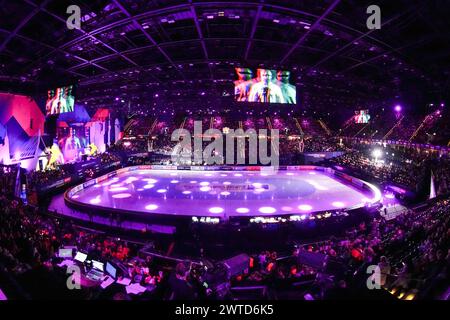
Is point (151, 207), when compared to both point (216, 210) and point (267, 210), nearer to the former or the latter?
point (216, 210)

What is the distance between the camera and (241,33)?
980cm

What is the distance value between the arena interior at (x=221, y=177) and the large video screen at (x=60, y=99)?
0.08 metres

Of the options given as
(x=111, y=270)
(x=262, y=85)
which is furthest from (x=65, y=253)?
(x=262, y=85)

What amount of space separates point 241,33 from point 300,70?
5.34m

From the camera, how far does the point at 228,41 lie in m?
10.5

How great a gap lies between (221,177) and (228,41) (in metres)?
15.3

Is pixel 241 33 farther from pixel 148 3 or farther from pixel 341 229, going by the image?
pixel 341 229

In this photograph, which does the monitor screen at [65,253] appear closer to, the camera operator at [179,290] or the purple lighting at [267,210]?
the camera operator at [179,290]

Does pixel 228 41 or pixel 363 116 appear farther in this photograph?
pixel 363 116

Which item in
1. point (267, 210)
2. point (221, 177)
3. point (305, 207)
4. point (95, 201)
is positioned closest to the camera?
point (267, 210)

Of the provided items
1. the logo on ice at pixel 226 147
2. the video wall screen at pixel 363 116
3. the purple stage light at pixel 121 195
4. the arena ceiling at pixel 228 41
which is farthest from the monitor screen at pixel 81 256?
the video wall screen at pixel 363 116
